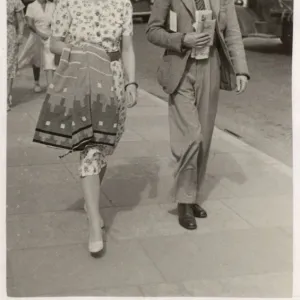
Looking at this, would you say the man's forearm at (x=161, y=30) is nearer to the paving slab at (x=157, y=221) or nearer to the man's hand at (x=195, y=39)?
the man's hand at (x=195, y=39)

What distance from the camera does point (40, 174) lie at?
232 inches

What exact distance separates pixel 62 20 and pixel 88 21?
0.53ft

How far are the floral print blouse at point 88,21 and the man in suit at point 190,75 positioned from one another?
481mm

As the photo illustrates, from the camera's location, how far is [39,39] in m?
9.93

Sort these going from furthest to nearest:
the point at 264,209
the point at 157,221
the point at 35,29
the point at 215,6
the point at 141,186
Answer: the point at 35,29 < the point at 141,186 < the point at 264,209 < the point at 157,221 < the point at 215,6

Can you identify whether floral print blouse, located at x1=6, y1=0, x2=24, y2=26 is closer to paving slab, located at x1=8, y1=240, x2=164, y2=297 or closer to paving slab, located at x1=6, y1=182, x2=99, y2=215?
paving slab, located at x1=6, y1=182, x2=99, y2=215

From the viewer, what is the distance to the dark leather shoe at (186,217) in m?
4.69

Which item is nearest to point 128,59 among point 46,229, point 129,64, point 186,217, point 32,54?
point 129,64

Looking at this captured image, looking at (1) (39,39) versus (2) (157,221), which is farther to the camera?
(1) (39,39)

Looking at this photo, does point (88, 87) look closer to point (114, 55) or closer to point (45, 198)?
point (114, 55)

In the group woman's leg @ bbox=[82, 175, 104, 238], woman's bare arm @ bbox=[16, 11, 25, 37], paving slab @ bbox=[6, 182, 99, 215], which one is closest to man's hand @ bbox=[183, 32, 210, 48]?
woman's leg @ bbox=[82, 175, 104, 238]

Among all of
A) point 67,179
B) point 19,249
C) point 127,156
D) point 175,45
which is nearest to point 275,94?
point 127,156

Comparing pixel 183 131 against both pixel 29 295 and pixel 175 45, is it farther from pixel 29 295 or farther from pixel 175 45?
pixel 29 295

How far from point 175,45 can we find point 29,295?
187 cm
